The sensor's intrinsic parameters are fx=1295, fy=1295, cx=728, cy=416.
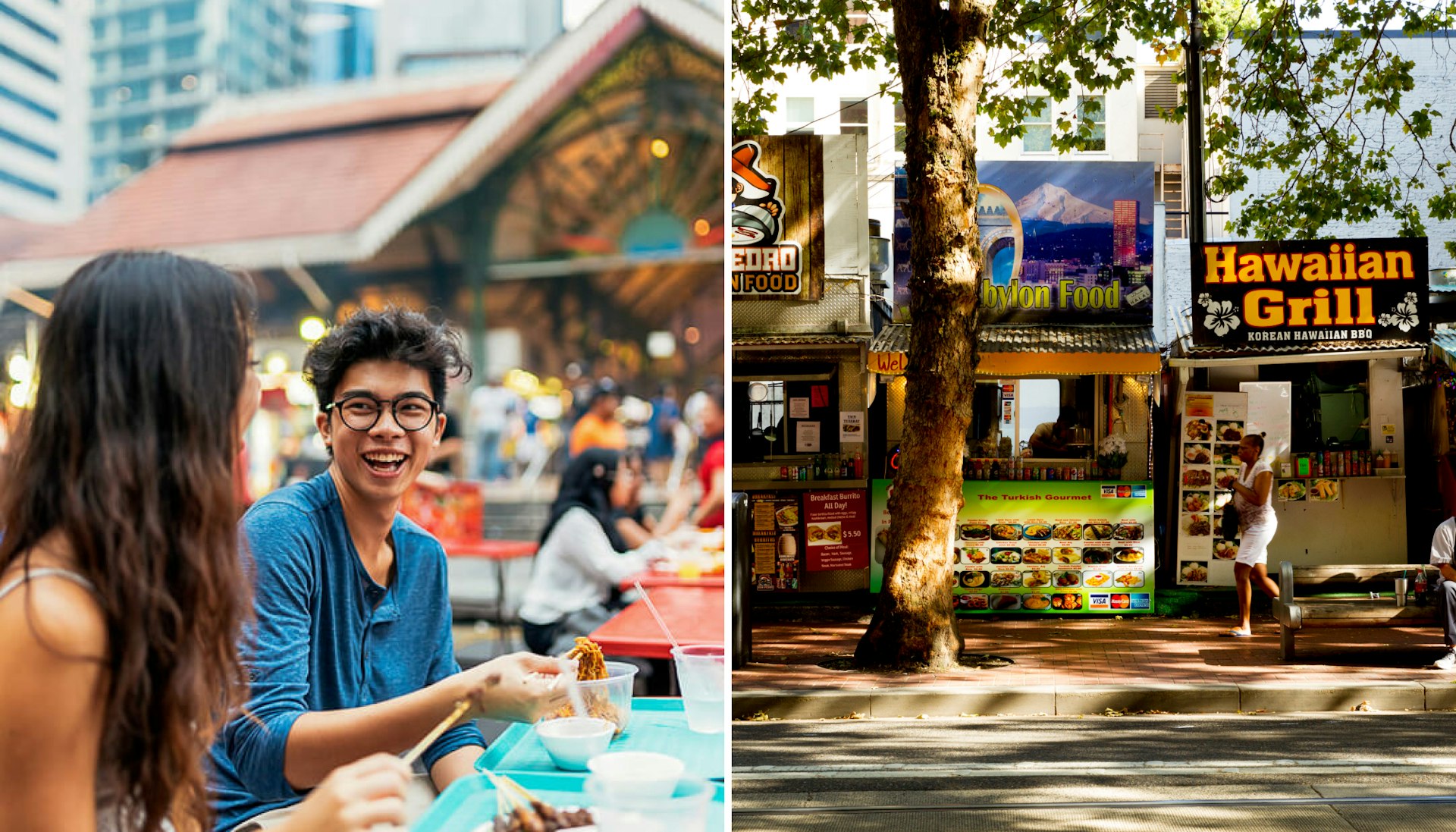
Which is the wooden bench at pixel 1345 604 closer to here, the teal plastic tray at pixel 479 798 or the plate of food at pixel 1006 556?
the plate of food at pixel 1006 556

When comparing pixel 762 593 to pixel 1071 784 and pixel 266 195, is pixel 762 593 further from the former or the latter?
pixel 266 195

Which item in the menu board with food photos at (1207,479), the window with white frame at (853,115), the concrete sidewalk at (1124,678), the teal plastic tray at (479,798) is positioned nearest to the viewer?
the teal plastic tray at (479,798)

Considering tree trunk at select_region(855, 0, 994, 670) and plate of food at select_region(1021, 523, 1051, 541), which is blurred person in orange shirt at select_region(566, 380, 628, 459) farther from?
plate of food at select_region(1021, 523, 1051, 541)

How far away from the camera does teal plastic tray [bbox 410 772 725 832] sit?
7.36 feet

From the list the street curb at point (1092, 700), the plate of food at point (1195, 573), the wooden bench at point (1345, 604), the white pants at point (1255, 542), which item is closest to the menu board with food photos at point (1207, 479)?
the plate of food at point (1195, 573)

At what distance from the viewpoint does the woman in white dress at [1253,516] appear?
1138cm

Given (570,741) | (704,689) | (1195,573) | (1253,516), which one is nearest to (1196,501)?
(1195,573)

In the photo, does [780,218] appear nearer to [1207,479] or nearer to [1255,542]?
[1207,479]

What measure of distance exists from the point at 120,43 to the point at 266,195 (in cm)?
33

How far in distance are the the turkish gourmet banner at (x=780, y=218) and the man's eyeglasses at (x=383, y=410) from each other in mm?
11680

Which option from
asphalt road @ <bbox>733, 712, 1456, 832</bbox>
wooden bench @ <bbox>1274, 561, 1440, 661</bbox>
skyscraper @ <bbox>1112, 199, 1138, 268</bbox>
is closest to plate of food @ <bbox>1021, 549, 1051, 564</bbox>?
wooden bench @ <bbox>1274, 561, 1440, 661</bbox>

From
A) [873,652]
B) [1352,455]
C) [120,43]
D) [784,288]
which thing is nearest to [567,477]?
[120,43]

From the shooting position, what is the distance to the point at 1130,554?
13516mm

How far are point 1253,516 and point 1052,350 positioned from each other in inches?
112
